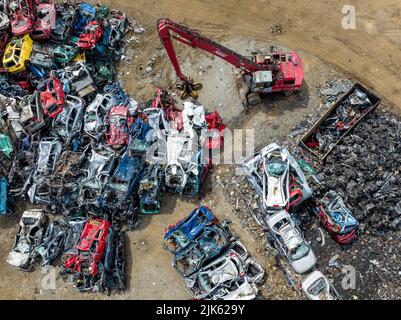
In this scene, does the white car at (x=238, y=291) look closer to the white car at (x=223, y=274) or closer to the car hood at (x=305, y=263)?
the white car at (x=223, y=274)

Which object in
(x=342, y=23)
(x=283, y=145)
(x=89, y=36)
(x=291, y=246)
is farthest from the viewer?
(x=342, y=23)

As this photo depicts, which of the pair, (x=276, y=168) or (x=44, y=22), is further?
(x=44, y=22)

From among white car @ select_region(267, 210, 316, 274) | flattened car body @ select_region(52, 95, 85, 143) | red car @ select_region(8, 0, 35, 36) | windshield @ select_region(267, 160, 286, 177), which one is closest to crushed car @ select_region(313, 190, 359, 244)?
white car @ select_region(267, 210, 316, 274)

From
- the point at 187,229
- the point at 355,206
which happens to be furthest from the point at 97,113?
the point at 355,206

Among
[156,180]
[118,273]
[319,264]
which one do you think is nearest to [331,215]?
[319,264]

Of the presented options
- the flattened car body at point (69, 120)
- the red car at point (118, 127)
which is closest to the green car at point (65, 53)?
the flattened car body at point (69, 120)

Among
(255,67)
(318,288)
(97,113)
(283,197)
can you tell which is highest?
(255,67)

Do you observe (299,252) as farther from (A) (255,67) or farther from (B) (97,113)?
(B) (97,113)

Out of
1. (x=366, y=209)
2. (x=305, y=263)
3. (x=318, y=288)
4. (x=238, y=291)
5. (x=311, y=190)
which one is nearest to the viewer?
(x=318, y=288)
